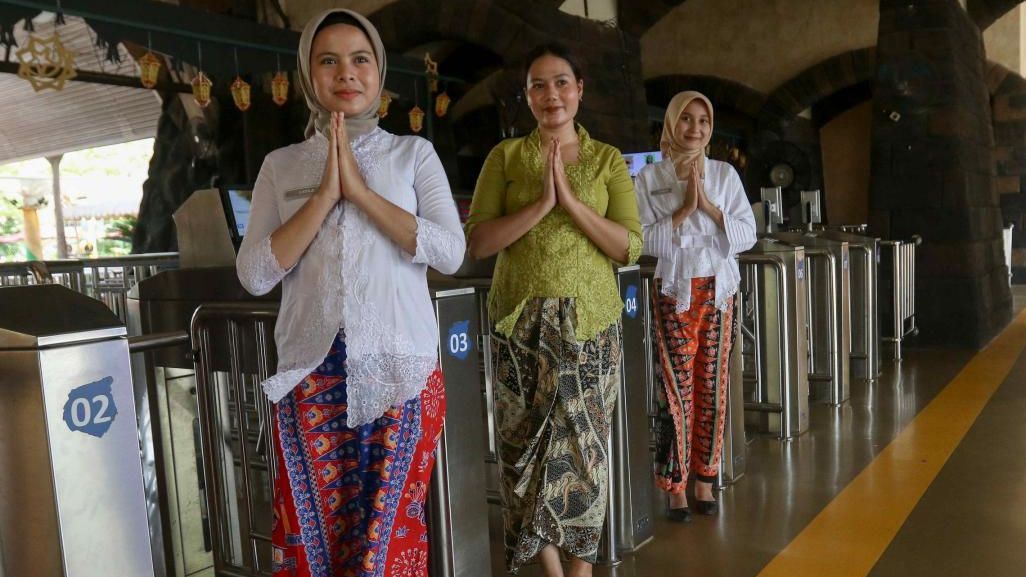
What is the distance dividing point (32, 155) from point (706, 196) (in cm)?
687

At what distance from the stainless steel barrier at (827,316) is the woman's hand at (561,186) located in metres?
2.78

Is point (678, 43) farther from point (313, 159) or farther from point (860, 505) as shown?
point (313, 159)

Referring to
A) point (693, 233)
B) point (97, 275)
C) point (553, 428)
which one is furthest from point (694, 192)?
point (97, 275)

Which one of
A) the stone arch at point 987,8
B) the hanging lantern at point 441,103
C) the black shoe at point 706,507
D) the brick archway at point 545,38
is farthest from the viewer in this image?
the stone arch at point 987,8

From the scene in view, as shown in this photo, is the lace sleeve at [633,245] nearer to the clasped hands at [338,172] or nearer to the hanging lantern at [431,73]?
the clasped hands at [338,172]

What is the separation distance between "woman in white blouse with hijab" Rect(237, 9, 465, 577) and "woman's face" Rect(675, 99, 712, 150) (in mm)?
1342

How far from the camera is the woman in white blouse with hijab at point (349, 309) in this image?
134 centimetres

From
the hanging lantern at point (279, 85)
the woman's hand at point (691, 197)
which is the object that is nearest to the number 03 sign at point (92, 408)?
the woman's hand at point (691, 197)

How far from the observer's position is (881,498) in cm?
280

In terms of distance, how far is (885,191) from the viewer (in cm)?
613

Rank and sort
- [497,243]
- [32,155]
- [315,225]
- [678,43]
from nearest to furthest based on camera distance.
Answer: [315,225], [497,243], [32,155], [678,43]

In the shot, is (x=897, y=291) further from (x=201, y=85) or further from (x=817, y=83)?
(x=817, y=83)

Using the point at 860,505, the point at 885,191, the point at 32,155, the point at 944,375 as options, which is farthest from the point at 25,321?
the point at 32,155

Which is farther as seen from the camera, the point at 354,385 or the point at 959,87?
the point at 959,87
